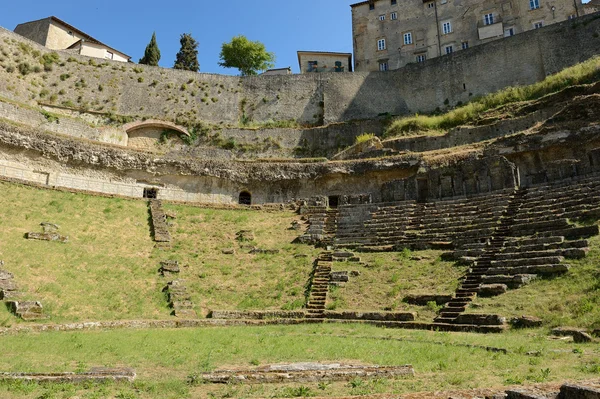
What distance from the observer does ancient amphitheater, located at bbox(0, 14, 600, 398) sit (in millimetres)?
8664

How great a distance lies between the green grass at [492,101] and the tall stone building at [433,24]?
11546 millimetres

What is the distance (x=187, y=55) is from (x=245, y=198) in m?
36.6

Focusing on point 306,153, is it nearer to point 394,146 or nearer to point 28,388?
point 394,146

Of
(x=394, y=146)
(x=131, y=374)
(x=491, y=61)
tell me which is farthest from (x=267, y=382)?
(x=491, y=61)

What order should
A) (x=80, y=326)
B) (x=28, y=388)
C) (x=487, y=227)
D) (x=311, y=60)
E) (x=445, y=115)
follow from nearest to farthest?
(x=28, y=388) < (x=80, y=326) < (x=487, y=227) < (x=445, y=115) < (x=311, y=60)

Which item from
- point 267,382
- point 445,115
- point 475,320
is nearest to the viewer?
point 267,382

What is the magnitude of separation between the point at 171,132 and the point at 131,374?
35.0m

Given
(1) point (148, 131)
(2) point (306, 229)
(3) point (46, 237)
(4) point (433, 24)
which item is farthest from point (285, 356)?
(4) point (433, 24)

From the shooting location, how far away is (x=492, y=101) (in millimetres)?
36688

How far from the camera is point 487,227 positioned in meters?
19.3

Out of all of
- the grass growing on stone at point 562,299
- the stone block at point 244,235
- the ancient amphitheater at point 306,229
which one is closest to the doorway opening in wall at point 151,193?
the ancient amphitheater at point 306,229

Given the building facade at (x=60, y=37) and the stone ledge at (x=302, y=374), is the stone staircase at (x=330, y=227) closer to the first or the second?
the stone ledge at (x=302, y=374)

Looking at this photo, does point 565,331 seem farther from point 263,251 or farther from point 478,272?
point 263,251

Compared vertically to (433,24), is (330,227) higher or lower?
lower
